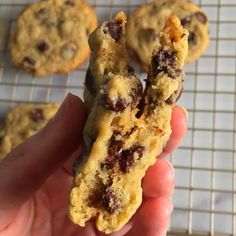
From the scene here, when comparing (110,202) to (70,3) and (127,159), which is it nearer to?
(127,159)

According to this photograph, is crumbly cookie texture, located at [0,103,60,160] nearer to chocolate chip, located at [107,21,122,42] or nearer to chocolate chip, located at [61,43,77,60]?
chocolate chip, located at [61,43,77,60]

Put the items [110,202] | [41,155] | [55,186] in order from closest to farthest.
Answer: [110,202] < [41,155] < [55,186]

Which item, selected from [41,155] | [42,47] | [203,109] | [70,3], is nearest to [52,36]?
[42,47]

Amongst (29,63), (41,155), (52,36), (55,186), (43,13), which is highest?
(43,13)

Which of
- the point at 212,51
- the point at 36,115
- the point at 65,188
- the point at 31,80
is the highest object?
the point at 212,51

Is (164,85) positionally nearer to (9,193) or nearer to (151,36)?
(9,193)

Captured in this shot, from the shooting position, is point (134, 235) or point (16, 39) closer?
point (134, 235)

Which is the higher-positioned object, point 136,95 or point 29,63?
point 29,63

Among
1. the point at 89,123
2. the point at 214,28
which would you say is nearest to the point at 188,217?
the point at 214,28
